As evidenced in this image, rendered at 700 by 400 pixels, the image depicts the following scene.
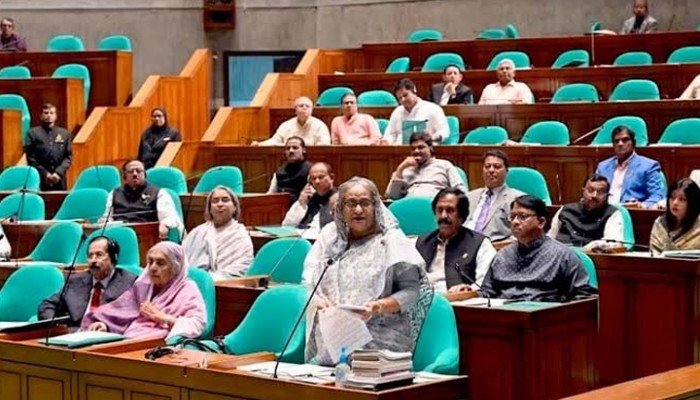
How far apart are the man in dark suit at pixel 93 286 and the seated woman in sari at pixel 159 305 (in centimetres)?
14

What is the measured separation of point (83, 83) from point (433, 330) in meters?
6.91

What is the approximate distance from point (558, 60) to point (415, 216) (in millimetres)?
4038

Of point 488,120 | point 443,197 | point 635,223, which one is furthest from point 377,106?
point 443,197

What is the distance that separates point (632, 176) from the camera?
24.2 ft

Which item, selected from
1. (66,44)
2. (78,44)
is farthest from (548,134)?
(66,44)

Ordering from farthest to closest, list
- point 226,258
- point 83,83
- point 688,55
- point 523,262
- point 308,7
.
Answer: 1. point 308,7
2. point 83,83
3. point 688,55
4. point 226,258
5. point 523,262

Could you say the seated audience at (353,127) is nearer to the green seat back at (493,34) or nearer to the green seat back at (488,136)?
the green seat back at (488,136)

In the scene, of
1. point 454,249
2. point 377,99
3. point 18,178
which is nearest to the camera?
point 454,249

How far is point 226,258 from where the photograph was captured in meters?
6.48

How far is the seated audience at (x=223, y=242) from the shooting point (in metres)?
6.46

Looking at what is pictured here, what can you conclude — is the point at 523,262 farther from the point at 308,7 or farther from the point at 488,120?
the point at 308,7

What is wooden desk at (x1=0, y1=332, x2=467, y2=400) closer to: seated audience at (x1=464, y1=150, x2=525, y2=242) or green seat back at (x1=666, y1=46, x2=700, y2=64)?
seated audience at (x1=464, y1=150, x2=525, y2=242)

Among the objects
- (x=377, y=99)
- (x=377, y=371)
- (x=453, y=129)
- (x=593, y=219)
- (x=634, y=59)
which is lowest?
(x=377, y=371)

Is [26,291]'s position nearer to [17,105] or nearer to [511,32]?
[17,105]
